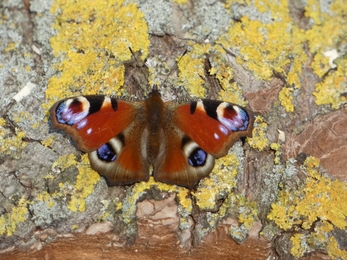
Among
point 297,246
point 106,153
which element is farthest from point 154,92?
point 297,246

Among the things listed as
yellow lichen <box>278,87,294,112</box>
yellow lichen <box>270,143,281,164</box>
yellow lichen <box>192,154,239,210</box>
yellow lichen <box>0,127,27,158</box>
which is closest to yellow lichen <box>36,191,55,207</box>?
yellow lichen <box>0,127,27,158</box>

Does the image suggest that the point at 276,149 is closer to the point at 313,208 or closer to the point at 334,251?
the point at 313,208

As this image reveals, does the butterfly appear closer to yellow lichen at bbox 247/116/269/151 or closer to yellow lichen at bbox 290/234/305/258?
yellow lichen at bbox 247/116/269/151

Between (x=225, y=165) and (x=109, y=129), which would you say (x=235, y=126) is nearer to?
(x=225, y=165)

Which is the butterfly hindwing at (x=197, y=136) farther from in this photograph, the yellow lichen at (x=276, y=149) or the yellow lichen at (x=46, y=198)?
the yellow lichen at (x=46, y=198)

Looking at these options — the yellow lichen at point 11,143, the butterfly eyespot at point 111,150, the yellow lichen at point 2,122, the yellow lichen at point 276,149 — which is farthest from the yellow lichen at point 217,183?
the yellow lichen at point 2,122

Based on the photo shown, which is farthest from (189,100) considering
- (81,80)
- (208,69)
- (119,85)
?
(81,80)

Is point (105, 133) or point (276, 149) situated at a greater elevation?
point (105, 133)
